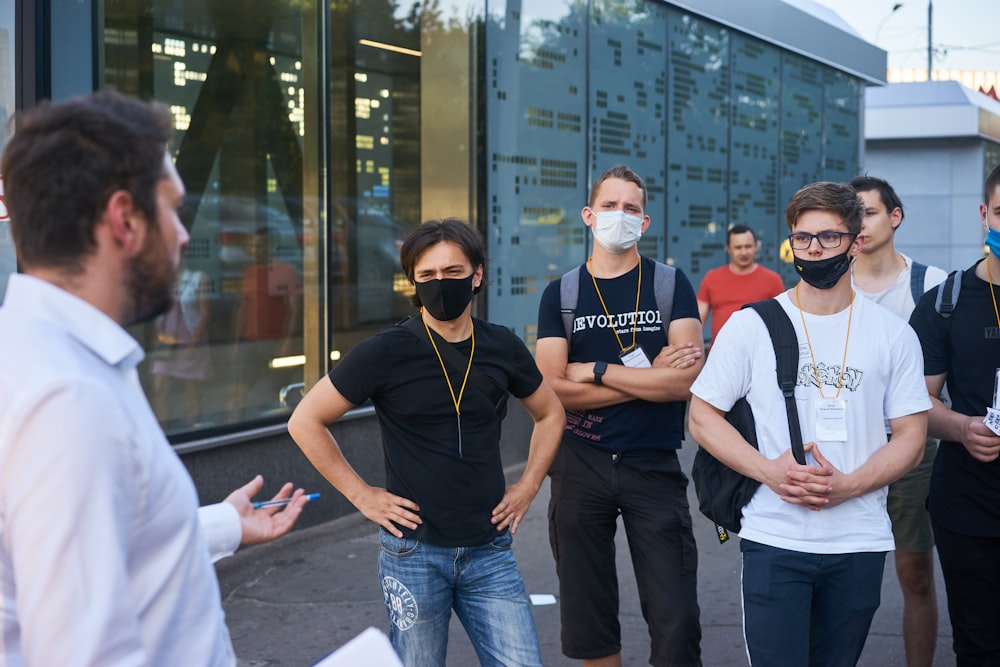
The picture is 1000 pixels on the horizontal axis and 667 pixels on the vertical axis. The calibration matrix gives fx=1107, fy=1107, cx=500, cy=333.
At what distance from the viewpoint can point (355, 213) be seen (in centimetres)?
816

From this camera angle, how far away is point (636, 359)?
434 centimetres

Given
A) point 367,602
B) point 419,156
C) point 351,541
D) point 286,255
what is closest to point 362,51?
point 419,156

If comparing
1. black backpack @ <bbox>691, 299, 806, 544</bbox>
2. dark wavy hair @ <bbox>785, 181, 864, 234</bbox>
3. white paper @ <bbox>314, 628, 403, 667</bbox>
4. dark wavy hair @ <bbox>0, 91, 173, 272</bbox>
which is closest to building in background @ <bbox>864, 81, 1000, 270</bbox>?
dark wavy hair @ <bbox>785, 181, 864, 234</bbox>

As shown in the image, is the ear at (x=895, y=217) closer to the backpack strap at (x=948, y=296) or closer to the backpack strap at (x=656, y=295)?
the backpack strap at (x=948, y=296)

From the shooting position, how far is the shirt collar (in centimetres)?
152

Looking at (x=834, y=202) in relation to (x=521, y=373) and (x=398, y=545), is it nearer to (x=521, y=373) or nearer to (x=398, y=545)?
(x=521, y=373)

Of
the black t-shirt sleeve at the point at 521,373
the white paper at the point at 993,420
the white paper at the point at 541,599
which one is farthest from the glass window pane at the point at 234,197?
the white paper at the point at 993,420

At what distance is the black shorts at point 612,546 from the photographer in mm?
4195

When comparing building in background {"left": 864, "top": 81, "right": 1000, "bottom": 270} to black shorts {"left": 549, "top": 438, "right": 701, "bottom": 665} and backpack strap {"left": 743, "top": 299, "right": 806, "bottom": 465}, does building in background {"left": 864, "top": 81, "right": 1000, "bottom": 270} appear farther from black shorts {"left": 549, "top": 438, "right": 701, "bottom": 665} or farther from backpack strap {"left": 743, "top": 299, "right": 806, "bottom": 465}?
backpack strap {"left": 743, "top": 299, "right": 806, "bottom": 465}

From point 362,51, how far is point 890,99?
1891cm

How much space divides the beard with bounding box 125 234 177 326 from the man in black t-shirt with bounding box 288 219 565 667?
6.01 ft

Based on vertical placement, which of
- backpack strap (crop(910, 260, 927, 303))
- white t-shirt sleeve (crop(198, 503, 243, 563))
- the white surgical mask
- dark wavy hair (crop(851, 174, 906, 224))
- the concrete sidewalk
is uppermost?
dark wavy hair (crop(851, 174, 906, 224))

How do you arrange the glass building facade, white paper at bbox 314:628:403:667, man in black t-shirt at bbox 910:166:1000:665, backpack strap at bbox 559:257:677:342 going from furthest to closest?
1. the glass building facade
2. backpack strap at bbox 559:257:677:342
3. man in black t-shirt at bbox 910:166:1000:665
4. white paper at bbox 314:628:403:667

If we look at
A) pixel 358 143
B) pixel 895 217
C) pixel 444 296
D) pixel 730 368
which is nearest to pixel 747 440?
pixel 730 368
